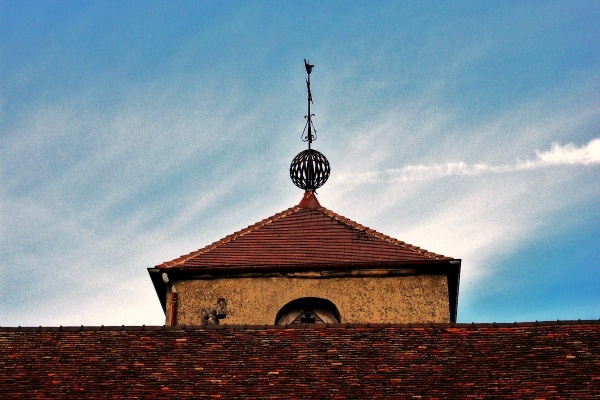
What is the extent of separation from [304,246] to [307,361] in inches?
228

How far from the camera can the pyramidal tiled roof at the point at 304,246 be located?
60.1ft

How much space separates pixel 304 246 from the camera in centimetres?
1889

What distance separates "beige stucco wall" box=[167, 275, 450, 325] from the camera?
58.2 ft

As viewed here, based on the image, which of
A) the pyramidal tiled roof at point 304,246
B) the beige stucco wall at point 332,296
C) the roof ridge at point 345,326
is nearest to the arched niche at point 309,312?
the beige stucco wall at point 332,296

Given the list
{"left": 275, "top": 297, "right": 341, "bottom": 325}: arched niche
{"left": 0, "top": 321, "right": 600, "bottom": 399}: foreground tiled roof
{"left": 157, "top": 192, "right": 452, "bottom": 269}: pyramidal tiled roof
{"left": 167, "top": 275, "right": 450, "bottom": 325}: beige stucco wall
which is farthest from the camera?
{"left": 157, "top": 192, "right": 452, "bottom": 269}: pyramidal tiled roof

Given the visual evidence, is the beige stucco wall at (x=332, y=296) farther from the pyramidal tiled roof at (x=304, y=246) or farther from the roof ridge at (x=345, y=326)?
the roof ridge at (x=345, y=326)

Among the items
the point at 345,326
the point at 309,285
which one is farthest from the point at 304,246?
the point at 345,326

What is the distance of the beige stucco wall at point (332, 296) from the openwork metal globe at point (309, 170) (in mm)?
3603

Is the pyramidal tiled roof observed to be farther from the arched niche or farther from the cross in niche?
the cross in niche

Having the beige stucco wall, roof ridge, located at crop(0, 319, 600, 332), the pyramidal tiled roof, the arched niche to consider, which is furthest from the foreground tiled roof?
the pyramidal tiled roof

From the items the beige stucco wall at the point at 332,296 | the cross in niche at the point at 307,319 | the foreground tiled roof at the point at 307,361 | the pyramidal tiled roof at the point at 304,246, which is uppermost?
the pyramidal tiled roof at the point at 304,246

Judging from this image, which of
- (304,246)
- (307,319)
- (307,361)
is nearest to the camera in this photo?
(307,361)

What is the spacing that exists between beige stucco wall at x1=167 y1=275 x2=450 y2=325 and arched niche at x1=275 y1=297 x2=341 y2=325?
0.13 metres

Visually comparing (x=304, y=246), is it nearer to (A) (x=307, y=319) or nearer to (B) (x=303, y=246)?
(B) (x=303, y=246)
